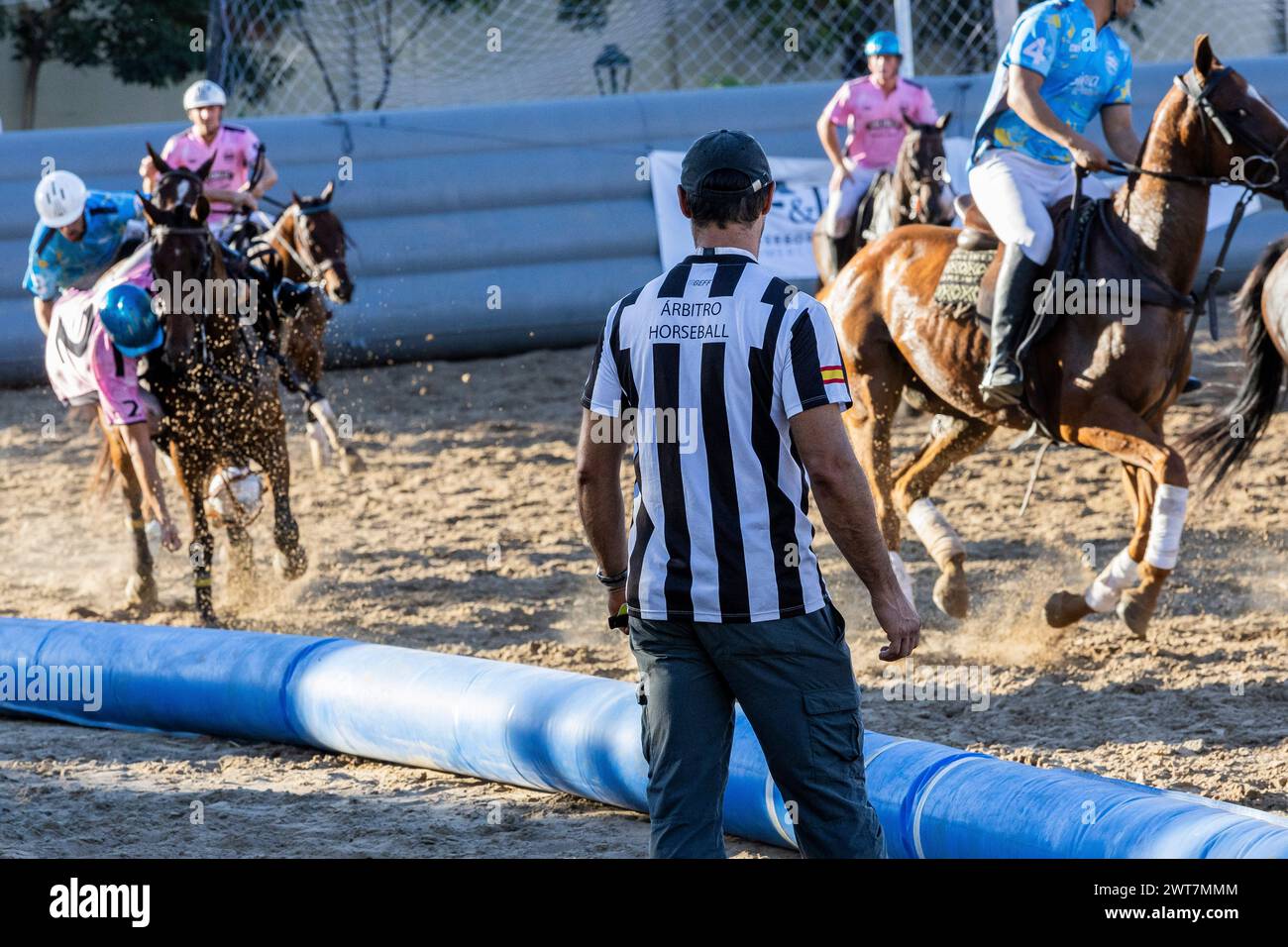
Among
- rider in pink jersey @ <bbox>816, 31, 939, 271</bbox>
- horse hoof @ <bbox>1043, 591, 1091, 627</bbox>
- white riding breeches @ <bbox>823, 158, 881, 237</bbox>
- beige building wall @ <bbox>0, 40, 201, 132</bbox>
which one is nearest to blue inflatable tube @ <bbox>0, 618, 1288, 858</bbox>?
horse hoof @ <bbox>1043, 591, 1091, 627</bbox>

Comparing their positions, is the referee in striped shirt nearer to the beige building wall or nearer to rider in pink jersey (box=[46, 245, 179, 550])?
rider in pink jersey (box=[46, 245, 179, 550])

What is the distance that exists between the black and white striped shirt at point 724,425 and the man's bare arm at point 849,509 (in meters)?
0.05

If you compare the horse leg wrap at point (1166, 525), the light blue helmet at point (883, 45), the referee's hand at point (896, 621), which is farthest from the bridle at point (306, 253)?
the referee's hand at point (896, 621)

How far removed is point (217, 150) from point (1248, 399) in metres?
6.65

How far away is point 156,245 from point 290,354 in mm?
3125

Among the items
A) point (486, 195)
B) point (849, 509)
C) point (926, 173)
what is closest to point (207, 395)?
point (849, 509)

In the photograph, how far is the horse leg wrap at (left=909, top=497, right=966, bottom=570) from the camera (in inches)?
272

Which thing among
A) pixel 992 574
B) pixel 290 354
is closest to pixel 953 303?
pixel 992 574

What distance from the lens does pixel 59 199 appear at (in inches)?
297

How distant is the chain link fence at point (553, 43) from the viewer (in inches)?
607

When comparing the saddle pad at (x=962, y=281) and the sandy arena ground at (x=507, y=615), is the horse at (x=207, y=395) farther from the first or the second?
the saddle pad at (x=962, y=281)

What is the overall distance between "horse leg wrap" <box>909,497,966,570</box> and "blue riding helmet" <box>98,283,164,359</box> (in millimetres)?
3521

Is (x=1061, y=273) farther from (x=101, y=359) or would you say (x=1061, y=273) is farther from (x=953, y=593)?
(x=101, y=359)
